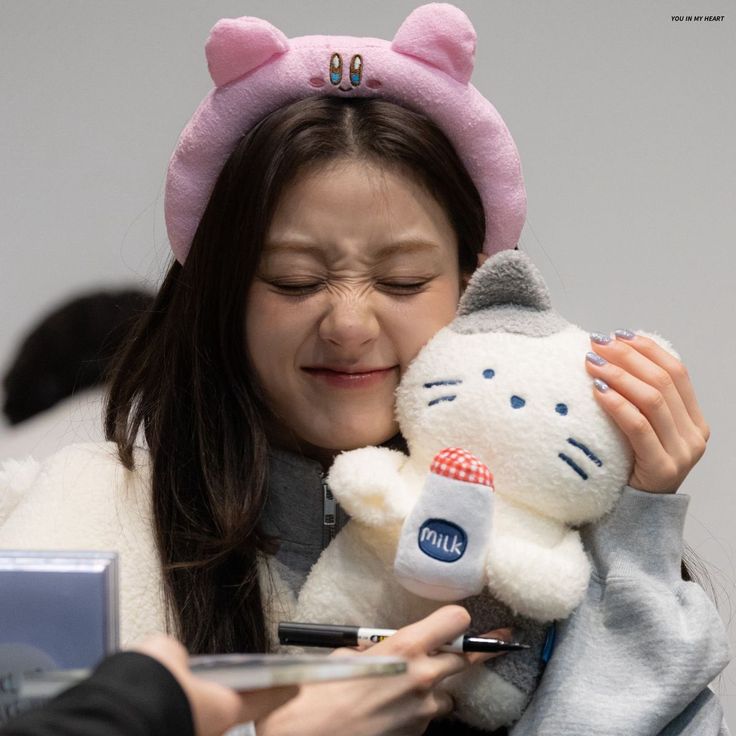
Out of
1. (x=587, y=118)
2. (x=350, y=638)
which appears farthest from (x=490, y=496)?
(x=587, y=118)

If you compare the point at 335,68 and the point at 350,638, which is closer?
the point at 350,638

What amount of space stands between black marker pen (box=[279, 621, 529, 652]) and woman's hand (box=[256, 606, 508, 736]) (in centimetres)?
1

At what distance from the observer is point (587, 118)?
1.49 meters

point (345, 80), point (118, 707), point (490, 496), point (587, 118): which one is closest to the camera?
point (118, 707)

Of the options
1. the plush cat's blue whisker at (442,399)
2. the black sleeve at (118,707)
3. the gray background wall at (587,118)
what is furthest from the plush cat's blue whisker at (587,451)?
the gray background wall at (587,118)

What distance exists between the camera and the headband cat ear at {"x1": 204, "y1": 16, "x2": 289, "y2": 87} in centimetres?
95

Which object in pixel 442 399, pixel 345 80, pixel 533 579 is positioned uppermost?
pixel 345 80

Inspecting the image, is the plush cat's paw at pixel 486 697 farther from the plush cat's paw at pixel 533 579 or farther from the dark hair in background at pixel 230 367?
the dark hair in background at pixel 230 367

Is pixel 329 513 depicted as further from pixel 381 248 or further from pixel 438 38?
pixel 438 38

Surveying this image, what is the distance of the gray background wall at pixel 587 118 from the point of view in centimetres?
149

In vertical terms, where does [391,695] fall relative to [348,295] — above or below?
below

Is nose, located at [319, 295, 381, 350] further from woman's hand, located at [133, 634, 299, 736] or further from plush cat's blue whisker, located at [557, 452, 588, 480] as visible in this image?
woman's hand, located at [133, 634, 299, 736]

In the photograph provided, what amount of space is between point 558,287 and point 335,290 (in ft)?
2.18

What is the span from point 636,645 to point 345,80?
58cm
